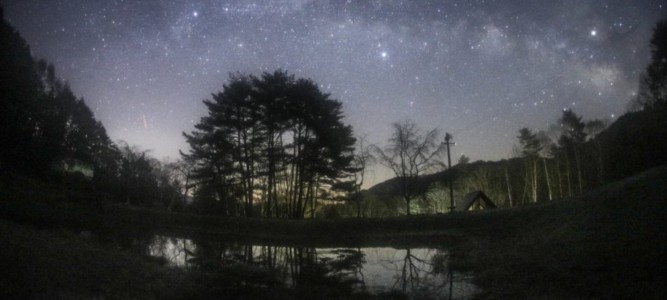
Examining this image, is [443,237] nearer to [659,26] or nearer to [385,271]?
[385,271]

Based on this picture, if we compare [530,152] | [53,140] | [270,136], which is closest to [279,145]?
[270,136]

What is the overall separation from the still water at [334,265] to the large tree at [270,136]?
1560 cm

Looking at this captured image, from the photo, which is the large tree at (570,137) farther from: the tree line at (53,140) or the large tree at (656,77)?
the tree line at (53,140)

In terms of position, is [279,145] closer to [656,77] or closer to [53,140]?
[53,140]

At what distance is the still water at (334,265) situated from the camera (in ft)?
38.1

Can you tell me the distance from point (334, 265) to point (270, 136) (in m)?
24.7

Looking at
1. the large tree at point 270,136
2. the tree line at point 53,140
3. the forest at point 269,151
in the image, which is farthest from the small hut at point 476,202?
the tree line at point 53,140

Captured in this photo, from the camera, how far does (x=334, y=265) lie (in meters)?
15.9

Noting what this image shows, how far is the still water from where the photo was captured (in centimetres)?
1162

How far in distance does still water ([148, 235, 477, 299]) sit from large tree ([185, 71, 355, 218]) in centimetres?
1560

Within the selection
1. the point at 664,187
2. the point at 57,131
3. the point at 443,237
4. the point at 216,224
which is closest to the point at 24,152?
the point at 57,131

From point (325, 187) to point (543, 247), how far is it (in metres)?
29.3

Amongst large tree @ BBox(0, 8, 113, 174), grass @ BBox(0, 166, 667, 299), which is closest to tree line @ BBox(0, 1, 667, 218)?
large tree @ BBox(0, 8, 113, 174)

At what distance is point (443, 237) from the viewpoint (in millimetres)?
23016
